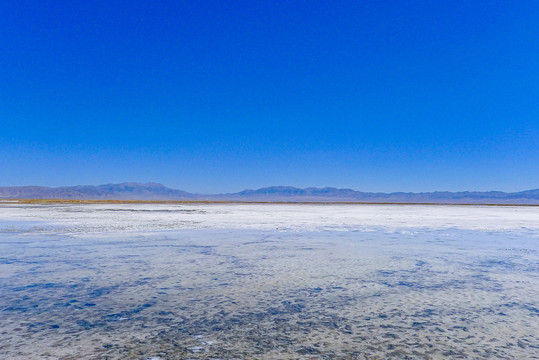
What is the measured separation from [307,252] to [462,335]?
180 inches

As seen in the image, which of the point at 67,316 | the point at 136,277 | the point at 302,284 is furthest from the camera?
the point at 136,277

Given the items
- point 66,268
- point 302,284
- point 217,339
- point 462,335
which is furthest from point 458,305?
point 66,268

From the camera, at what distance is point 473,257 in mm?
7090

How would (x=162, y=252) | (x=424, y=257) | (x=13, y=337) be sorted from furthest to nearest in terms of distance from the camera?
(x=162, y=252) → (x=424, y=257) → (x=13, y=337)

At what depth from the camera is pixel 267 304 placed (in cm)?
407

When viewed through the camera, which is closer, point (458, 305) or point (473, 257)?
point (458, 305)

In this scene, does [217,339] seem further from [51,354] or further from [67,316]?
[67,316]

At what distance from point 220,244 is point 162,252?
5.08ft

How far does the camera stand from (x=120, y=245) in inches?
339

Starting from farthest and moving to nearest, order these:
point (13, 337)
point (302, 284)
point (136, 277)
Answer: point (136, 277) < point (302, 284) < point (13, 337)

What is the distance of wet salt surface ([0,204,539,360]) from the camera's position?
2.93 meters

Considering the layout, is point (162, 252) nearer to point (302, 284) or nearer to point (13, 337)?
point (302, 284)

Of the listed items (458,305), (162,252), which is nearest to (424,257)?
(458,305)

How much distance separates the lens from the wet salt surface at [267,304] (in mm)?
2934
